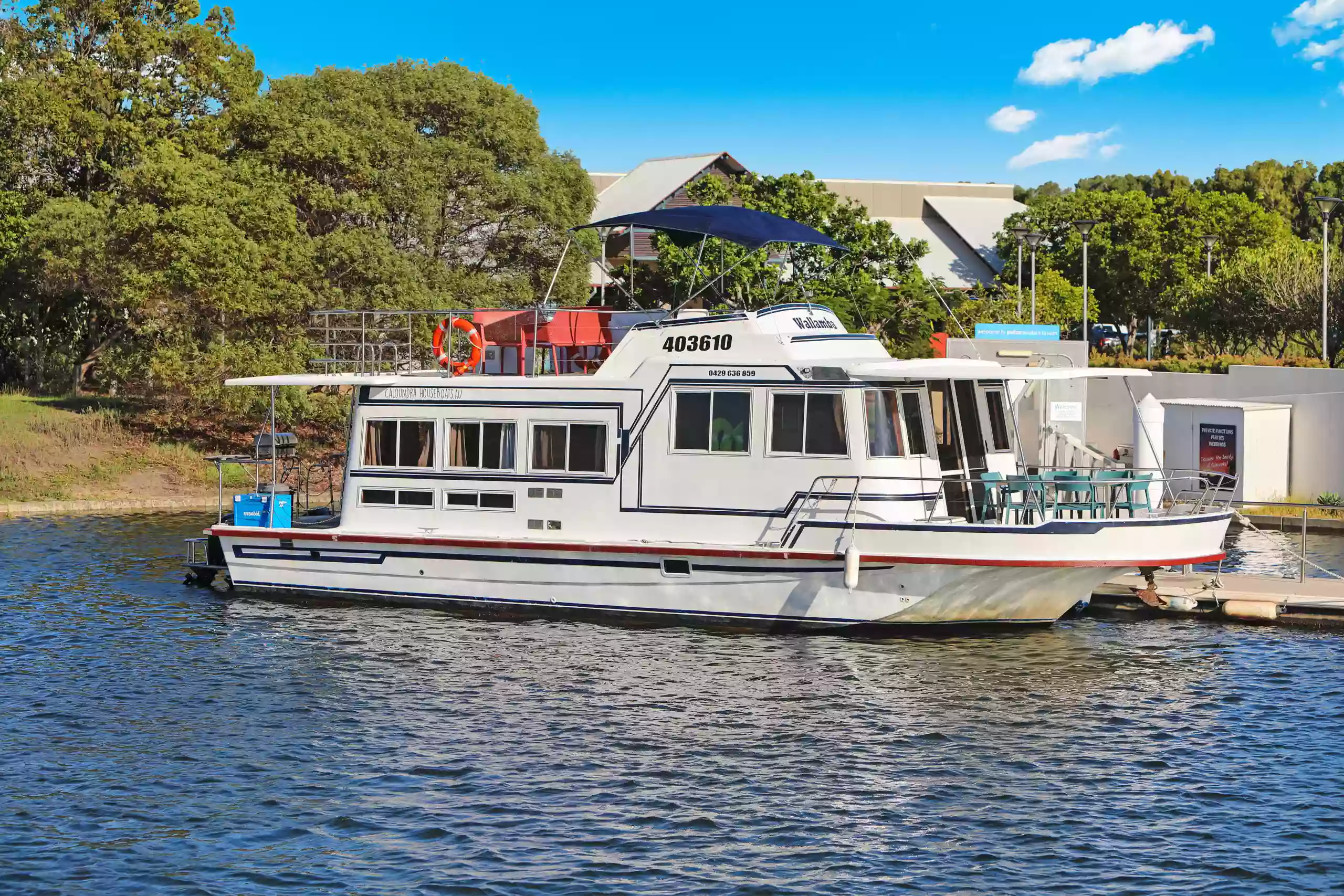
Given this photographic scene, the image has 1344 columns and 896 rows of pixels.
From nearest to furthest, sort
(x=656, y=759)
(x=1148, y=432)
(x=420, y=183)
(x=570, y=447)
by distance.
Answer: (x=656, y=759) < (x=570, y=447) < (x=1148, y=432) < (x=420, y=183)

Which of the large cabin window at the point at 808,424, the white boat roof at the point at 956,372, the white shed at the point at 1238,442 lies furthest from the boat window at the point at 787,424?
the white shed at the point at 1238,442

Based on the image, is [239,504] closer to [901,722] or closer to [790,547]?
[790,547]

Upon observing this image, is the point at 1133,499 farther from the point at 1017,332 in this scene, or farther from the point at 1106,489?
the point at 1017,332

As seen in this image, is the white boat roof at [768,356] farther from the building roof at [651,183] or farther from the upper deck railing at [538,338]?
the building roof at [651,183]

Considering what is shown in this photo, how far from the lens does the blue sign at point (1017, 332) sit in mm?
34469

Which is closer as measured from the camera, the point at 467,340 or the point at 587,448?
the point at 587,448

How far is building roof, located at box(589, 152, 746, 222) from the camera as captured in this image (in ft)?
239

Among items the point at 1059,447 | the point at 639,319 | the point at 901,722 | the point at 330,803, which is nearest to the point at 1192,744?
the point at 901,722

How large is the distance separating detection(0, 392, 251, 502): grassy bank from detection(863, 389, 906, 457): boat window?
24.8 m

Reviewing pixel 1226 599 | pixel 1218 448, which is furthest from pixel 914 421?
pixel 1218 448

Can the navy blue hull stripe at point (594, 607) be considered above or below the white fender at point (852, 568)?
below

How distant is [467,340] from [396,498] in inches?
133

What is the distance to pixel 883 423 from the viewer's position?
22484 millimetres

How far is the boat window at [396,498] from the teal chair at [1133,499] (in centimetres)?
1138
